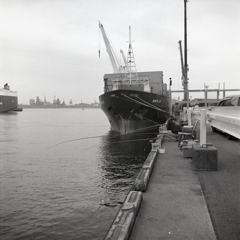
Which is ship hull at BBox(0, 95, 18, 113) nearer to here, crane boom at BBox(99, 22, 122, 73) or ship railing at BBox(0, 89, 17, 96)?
ship railing at BBox(0, 89, 17, 96)

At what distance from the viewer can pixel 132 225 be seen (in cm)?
320

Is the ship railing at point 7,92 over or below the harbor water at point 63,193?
over

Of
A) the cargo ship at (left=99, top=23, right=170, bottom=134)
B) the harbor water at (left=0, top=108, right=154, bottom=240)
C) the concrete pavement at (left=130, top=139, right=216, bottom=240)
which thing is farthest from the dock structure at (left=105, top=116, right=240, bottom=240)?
Answer: the cargo ship at (left=99, top=23, right=170, bottom=134)

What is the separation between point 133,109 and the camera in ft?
75.2

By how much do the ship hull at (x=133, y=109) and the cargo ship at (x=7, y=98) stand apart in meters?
67.8

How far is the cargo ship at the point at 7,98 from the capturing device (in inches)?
3205

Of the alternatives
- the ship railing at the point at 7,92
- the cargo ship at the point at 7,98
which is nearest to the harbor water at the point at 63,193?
the ship railing at the point at 7,92

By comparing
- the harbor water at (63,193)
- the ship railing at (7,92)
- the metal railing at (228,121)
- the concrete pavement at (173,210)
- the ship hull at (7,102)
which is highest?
the ship railing at (7,92)

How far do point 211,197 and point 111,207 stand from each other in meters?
3.02

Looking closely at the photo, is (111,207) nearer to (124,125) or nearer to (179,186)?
(179,186)

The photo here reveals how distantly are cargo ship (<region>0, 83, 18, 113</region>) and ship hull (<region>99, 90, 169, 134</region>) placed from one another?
222 feet

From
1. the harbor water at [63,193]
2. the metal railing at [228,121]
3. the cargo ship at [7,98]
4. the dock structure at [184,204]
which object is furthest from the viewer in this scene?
the cargo ship at [7,98]

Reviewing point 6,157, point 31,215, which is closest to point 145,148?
point 6,157

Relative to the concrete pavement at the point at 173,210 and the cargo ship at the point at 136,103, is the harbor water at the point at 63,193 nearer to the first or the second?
the concrete pavement at the point at 173,210
